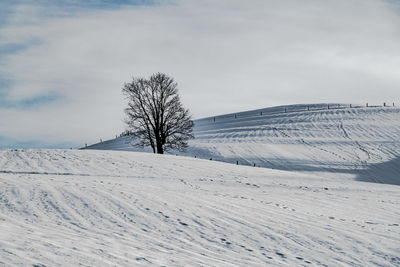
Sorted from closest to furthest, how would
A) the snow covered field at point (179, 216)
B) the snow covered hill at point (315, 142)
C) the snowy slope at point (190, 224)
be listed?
the snowy slope at point (190, 224) < the snow covered field at point (179, 216) < the snow covered hill at point (315, 142)

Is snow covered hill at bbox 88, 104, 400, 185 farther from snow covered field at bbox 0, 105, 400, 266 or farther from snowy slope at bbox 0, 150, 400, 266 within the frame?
snowy slope at bbox 0, 150, 400, 266

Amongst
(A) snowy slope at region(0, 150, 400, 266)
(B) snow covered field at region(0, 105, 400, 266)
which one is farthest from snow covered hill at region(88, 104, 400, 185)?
(A) snowy slope at region(0, 150, 400, 266)

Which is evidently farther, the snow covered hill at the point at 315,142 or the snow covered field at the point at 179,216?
the snow covered hill at the point at 315,142

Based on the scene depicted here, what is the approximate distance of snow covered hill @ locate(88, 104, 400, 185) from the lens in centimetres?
3969

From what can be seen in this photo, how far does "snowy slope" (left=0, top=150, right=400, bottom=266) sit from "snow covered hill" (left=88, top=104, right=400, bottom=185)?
19.7 metres

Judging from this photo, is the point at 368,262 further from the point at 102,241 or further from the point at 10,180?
the point at 10,180

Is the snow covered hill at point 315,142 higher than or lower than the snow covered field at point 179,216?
higher

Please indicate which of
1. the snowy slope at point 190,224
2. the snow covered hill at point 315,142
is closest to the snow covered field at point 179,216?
the snowy slope at point 190,224

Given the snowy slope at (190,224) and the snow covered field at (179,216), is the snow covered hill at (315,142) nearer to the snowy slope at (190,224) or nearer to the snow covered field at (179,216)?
the snow covered field at (179,216)

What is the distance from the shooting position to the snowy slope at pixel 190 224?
8828mm

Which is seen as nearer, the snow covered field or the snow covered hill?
the snow covered field

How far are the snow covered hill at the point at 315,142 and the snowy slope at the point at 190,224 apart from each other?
64.6ft

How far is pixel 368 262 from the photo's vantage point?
977 cm

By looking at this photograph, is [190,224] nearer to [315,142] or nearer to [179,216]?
[179,216]
